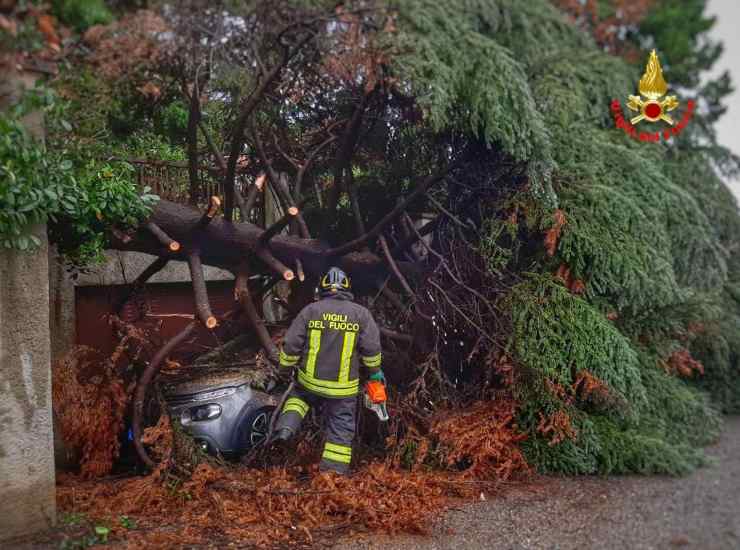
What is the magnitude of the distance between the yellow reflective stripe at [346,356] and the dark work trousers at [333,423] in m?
0.18

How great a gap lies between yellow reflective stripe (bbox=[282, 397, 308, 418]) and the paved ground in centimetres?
143

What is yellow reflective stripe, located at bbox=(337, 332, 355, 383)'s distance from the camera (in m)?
5.68

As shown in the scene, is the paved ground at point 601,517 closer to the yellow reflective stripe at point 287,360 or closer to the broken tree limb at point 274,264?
the yellow reflective stripe at point 287,360

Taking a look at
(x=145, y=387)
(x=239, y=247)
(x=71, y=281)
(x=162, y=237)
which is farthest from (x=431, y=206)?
(x=71, y=281)

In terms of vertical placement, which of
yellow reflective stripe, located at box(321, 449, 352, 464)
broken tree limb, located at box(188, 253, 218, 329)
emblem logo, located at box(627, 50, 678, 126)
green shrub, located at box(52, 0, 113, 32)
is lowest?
yellow reflective stripe, located at box(321, 449, 352, 464)

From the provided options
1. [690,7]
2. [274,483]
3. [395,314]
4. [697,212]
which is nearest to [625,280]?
[697,212]

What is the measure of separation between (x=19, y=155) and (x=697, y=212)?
6140mm

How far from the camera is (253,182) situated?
7168mm

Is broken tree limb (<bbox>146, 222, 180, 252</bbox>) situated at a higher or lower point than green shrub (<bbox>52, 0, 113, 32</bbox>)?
lower

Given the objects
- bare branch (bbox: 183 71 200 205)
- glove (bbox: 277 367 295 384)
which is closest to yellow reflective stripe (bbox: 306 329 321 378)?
glove (bbox: 277 367 295 384)

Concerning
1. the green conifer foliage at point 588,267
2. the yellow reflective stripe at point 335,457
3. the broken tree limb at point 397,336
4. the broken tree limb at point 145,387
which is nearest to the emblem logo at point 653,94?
the green conifer foliage at point 588,267

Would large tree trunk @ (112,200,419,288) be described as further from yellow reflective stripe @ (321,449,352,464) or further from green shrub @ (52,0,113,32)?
yellow reflective stripe @ (321,449,352,464)

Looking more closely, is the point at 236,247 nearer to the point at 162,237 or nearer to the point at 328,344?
the point at 162,237

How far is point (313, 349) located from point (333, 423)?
0.61 metres
